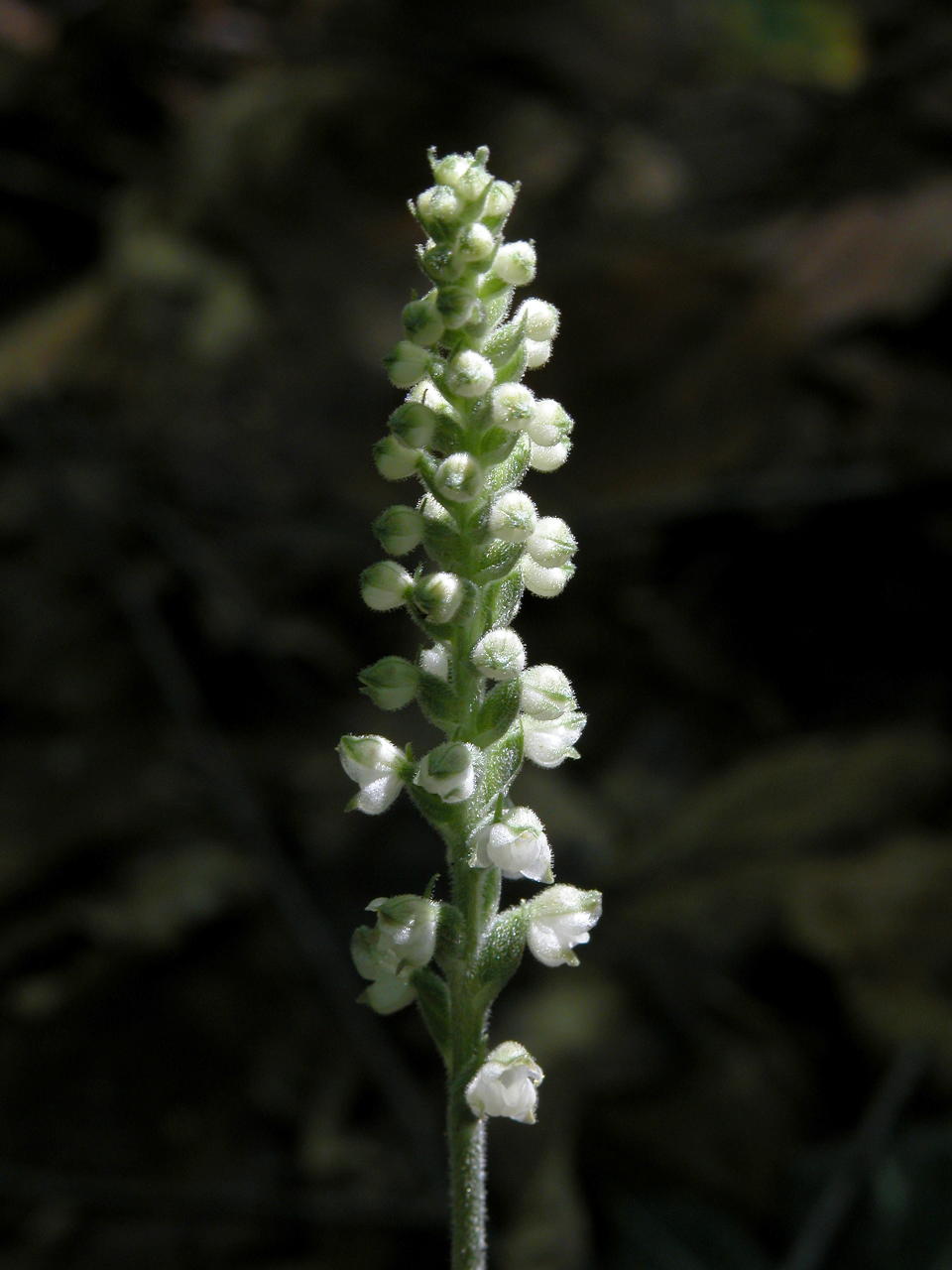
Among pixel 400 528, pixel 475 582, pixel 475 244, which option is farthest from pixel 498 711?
pixel 475 244

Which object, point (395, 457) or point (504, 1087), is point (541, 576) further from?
point (504, 1087)

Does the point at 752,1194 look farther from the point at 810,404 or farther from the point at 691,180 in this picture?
the point at 691,180

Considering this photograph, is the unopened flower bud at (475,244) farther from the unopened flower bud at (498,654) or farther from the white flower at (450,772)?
the white flower at (450,772)

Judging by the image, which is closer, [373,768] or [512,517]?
[512,517]

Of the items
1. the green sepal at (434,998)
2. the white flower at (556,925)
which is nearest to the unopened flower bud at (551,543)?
the white flower at (556,925)

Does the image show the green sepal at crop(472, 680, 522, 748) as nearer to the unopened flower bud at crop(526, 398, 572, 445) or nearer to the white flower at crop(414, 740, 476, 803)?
the white flower at crop(414, 740, 476, 803)

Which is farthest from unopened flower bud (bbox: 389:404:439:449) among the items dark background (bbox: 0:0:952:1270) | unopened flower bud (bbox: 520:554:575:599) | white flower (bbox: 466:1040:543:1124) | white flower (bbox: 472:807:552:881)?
dark background (bbox: 0:0:952:1270)

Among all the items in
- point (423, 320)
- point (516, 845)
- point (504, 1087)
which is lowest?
point (504, 1087)
